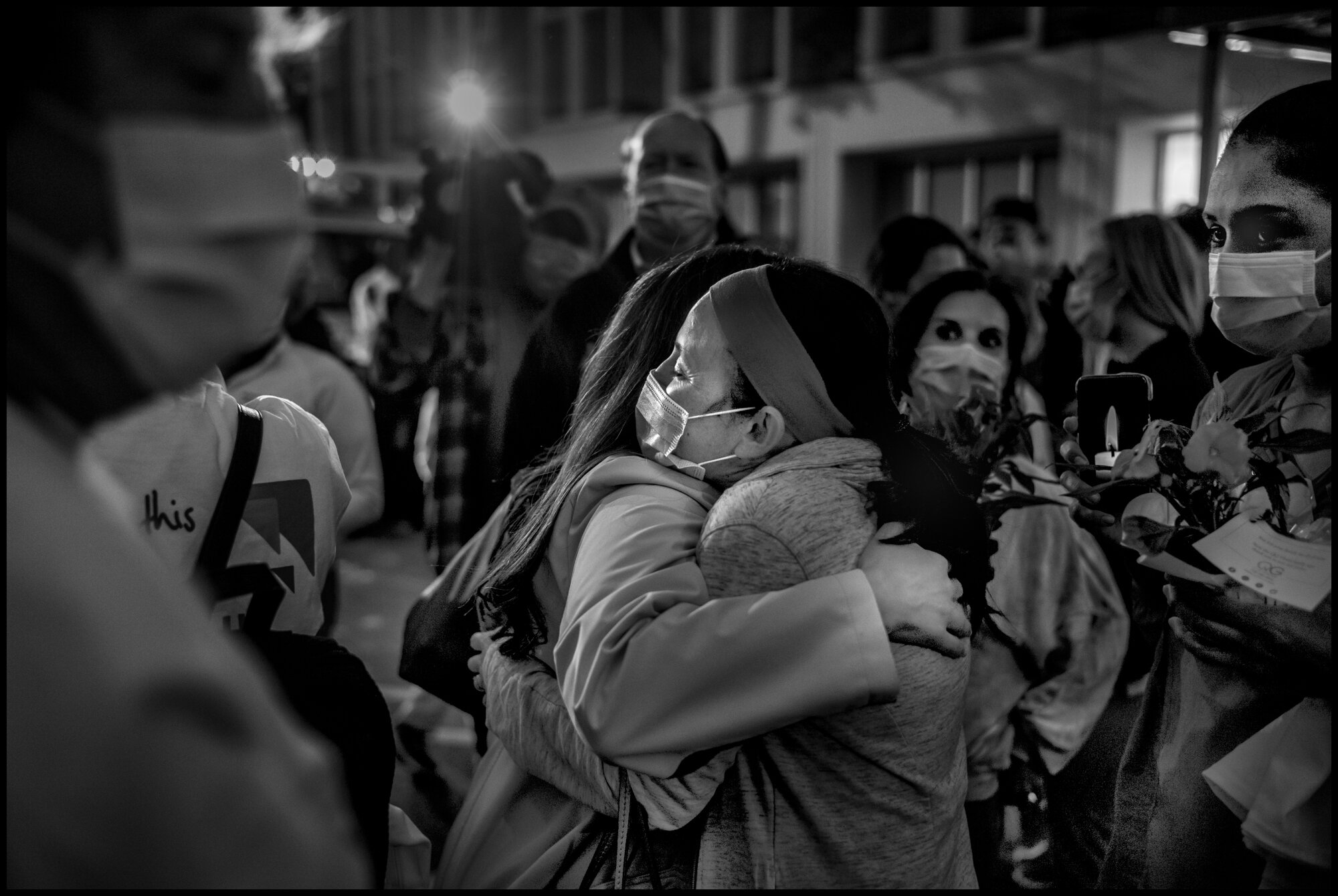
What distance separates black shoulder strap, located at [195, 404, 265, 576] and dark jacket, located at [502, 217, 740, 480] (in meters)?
1.16

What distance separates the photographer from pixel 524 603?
190cm

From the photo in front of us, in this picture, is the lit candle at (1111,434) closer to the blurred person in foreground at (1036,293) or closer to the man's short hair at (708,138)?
the blurred person in foreground at (1036,293)

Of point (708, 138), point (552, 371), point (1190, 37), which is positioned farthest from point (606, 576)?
point (1190, 37)

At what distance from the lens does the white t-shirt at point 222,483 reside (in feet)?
5.46

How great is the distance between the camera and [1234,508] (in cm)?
182

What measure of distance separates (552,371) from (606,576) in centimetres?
158

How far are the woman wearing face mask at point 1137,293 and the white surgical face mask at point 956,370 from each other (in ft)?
1.30

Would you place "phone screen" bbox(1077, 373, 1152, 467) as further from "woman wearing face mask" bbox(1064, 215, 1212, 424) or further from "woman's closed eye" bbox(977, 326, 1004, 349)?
"woman wearing face mask" bbox(1064, 215, 1212, 424)

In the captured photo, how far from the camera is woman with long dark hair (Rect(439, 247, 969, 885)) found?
148 cm

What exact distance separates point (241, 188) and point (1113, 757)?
3.25 meters

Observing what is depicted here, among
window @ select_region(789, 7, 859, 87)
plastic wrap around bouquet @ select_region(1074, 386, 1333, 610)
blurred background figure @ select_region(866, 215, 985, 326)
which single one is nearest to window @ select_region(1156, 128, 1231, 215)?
window @ select_region(789, 7, 859, 87)

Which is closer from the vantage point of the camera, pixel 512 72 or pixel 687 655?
pixel 687 655

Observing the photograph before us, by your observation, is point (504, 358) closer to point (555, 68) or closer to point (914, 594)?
point (914, 594)

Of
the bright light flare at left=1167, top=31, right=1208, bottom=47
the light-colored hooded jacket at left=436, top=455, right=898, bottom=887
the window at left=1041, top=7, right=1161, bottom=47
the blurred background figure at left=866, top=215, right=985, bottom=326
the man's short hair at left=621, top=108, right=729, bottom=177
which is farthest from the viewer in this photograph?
the window at left=1041, top=7, right=1161, bottom=47
